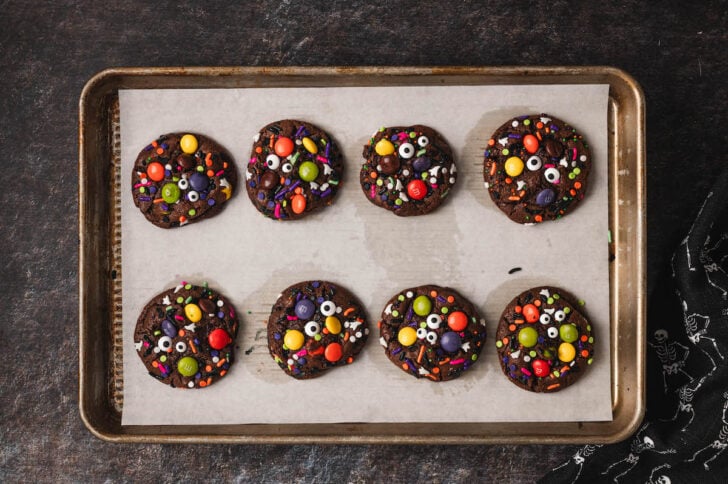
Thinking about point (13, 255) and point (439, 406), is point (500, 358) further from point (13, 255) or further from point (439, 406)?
point (13, 255)

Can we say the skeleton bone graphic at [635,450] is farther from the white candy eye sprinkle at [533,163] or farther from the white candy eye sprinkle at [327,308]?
the white candy eye sprinkle at [327,308]

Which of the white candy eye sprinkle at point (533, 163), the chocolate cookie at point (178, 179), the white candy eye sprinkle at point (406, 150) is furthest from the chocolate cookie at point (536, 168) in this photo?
the chocolate cookie at point (178, 179)

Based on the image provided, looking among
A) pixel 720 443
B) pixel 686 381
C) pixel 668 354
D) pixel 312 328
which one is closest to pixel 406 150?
pixel 312 328

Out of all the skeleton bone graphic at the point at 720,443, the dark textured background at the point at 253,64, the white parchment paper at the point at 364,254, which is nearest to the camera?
the skeleton bone graphic at the point at 720,443

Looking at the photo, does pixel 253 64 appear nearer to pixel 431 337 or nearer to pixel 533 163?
pixel 533 163

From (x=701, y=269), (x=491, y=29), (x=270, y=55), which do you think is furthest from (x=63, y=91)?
(x=701, y=269)
